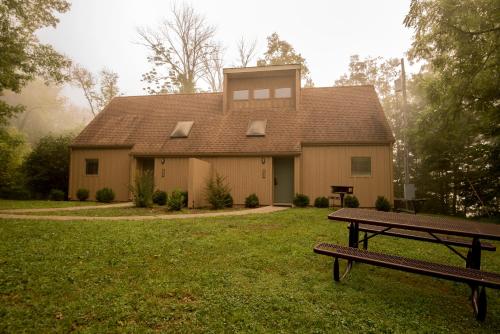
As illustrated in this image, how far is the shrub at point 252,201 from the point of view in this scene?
13.6 m

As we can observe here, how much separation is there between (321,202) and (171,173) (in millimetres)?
8157

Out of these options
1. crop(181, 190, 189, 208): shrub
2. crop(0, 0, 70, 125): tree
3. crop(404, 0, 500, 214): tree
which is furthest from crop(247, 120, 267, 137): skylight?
crop(0, 0, 70, 125): tree

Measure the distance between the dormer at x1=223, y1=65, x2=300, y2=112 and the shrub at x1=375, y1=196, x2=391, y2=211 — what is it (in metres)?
7.06

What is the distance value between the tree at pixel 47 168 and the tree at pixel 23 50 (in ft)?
12.2

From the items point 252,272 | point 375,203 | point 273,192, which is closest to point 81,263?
point 252,272

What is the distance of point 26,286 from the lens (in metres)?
3.54

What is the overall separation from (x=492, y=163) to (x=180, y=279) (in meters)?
15.7

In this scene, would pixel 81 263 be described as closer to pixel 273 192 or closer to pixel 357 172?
pixel 273 192

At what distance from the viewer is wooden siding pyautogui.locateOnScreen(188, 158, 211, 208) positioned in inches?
490

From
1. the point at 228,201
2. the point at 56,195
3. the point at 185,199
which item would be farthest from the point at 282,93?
the point at 56,195

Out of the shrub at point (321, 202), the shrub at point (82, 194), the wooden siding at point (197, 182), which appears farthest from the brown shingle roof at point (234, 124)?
the shrub at point (321, 202)

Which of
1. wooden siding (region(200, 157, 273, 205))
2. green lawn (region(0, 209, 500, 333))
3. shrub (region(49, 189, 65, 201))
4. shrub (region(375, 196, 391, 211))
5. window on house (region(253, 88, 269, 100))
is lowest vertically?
green lawn (region(0, 209, 500, 333))

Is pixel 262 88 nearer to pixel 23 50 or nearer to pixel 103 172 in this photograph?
pixel 103 172

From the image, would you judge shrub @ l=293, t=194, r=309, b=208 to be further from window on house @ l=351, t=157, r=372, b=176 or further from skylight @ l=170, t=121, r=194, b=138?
skylight @ l=170, t=121, r=194, b=138
